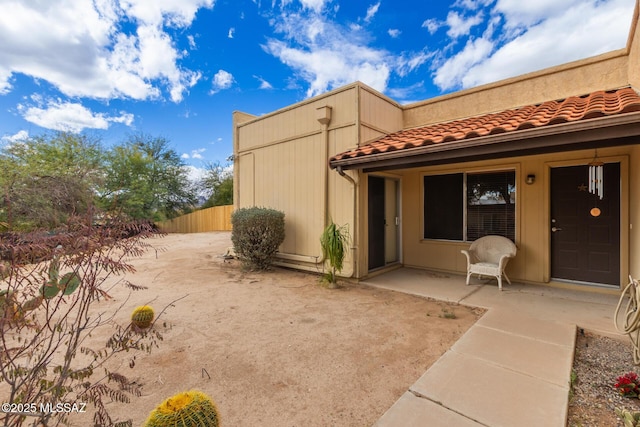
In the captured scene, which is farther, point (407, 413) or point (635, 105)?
point (635, 105)

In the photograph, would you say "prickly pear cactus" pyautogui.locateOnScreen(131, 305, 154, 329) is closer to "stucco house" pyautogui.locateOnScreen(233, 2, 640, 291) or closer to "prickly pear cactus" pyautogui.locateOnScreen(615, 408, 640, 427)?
"stucco house" pyautogui.locateOnScreen(233, 2, 640, 291)

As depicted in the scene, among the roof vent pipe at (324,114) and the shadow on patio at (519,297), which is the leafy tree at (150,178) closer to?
the roof vent pipe at (324,114)

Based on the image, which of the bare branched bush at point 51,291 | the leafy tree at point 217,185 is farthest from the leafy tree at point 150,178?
the bare branched bush at point 51,291

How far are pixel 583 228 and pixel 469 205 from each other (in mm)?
1822

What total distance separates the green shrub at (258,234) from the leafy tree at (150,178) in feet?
36.8

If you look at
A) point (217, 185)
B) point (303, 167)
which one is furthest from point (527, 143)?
point (217, 185)

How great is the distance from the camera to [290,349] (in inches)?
117

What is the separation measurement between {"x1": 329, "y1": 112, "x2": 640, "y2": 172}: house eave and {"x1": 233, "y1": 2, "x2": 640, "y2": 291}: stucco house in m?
0.01

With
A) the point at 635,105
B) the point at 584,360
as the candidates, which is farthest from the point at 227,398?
the point at 635,105

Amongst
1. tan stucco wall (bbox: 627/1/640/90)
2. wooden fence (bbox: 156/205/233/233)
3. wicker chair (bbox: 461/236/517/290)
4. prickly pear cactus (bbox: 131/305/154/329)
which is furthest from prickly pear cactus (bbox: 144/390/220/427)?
wooden fence (bbox: 156/205/233/233)

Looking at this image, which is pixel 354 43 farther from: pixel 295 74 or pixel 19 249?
pixel 19 249

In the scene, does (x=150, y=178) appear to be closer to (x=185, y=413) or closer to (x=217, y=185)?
(x=217, y=185)

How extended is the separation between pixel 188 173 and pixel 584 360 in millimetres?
22899

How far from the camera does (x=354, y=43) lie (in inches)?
320
